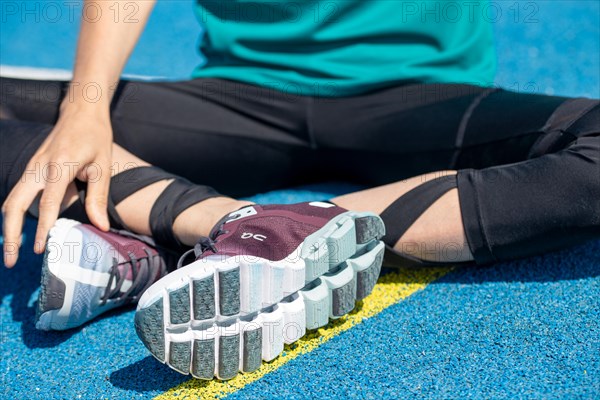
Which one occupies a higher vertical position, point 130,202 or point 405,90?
point 405,90

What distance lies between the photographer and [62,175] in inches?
47.2

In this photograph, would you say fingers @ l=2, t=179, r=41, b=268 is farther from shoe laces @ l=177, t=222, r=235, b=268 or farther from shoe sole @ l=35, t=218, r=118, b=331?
shoe laces @ l=177, t=222, r=235, b=268

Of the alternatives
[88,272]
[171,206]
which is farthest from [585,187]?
[88,272]

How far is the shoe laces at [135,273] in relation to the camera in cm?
118

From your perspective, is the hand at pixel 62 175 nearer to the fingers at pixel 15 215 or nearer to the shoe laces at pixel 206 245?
the fingers at pixel 15 215

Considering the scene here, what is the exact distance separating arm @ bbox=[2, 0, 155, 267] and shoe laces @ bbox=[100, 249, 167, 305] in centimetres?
8

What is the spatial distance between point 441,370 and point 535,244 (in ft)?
0.98

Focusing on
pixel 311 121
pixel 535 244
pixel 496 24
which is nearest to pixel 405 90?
pixel 311 121

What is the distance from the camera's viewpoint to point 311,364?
3.50 ft

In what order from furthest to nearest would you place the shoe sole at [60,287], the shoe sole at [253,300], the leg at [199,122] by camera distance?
1. the leg at [199,122]
2. the shoe sole at [60,287]
3. the shoe sole at [253,300]

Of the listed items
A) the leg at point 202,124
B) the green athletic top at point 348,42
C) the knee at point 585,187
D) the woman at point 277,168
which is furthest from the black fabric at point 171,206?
the knee at point 585,187

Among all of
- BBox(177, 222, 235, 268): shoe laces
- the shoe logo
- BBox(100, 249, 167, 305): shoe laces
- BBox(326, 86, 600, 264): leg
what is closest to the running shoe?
BBox(100, 249, 167, 305): shoe laces

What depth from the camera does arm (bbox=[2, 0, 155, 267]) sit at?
1186 millimetres

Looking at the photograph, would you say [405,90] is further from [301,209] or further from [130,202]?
[130,202]
